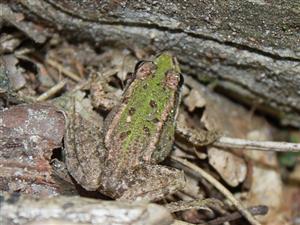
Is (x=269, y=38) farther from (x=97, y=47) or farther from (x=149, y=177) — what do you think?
(x=97, y=47)

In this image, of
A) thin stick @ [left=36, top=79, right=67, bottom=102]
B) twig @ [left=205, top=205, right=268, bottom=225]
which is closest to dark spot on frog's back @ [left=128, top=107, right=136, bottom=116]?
thin stick @ [left=36, top=79, right=67, bottom=102]

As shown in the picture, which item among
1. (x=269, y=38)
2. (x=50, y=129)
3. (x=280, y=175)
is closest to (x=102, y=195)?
(x=50, y=129)

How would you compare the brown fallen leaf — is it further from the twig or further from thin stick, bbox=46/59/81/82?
the twig

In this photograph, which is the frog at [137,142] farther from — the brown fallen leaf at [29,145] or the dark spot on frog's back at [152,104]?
the brown fallen leaf at [29,145]

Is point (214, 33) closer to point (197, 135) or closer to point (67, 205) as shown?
point (197, 135)

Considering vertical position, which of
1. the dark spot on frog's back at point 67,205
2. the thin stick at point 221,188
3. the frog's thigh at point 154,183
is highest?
the dark spot on frog's back at point 67,205

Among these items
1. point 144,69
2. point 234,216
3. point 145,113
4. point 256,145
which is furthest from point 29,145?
point 256,145

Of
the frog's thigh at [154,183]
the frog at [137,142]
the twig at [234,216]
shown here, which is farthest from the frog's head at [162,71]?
the twig at [234,216]
